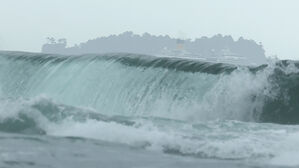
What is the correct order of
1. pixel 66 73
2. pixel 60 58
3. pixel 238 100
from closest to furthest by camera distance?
pixel 238 100, pixel 66 73, pixel 60 58

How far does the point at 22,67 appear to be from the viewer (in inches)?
936

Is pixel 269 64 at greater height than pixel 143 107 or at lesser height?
greater

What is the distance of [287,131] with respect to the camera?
10.5 m

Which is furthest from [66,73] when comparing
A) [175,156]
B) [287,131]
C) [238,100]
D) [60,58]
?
[175,156]

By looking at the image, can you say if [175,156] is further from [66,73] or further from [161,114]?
[66,73]

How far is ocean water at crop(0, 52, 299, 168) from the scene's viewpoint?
27.0 ft

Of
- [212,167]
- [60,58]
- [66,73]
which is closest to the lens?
[212,167]

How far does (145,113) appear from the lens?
1597 cm

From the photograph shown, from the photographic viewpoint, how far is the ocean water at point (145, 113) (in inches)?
324

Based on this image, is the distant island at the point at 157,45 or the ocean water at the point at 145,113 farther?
the distant island at the point at 157,45

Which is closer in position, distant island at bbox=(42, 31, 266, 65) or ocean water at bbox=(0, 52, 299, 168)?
ocean water at bbox=(0, 52, 299, 168)

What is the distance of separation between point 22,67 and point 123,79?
666 centimetres

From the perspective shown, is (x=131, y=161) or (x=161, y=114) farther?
(x=161, y=114)

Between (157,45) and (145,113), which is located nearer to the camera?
(145,113)
